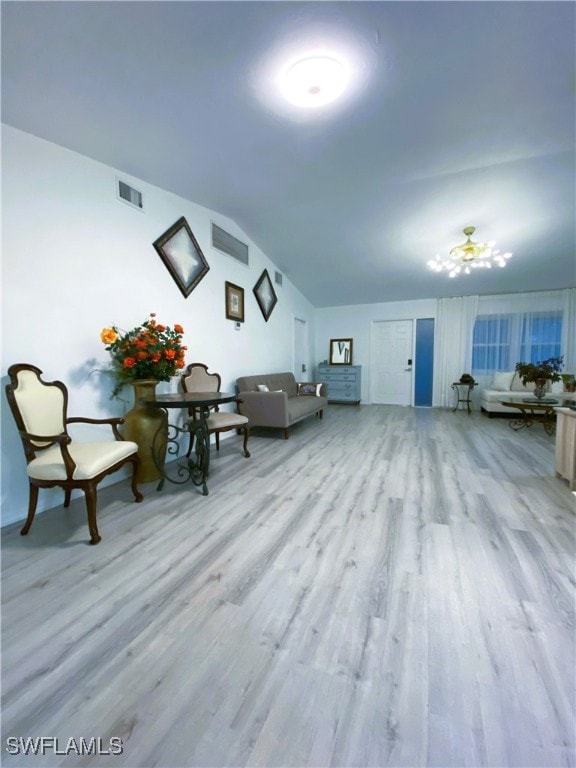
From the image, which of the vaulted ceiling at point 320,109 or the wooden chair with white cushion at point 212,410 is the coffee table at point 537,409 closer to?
the vaulted ceiling at point 320,109

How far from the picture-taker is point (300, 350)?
6.58 m

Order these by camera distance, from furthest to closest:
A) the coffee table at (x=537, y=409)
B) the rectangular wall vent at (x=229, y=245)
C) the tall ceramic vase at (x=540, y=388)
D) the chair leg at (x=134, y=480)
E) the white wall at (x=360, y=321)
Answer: the white wall at (x=360, y=321) → the tall ceramic vase at (x=540, y=388) → the coffee table at (x=537, y=409) → the rectangular wall vent at (x=229, y=245) → the chair leg at (x=134, y=480)

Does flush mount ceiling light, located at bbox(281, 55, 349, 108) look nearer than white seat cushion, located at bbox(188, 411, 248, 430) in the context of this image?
Yes

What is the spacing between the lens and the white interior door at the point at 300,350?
A: 20.8 ft

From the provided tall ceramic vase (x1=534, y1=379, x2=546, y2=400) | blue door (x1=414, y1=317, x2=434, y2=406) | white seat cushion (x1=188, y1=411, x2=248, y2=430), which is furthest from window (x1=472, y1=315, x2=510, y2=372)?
white seat cushion (x1=188, y1=411, x2=248, y2=430)

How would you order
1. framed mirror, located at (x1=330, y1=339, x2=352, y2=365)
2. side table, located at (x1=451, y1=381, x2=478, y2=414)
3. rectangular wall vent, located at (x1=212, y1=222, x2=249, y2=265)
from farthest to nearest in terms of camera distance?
framed mirror, located at (x1=330, y1=339, x2=352, y2=365) < side table, located at (x1=451, y1=381, x2=478, y2=414) < rectangular wall vent, located at (x1=212, y1=222, x2=249, y2=265)

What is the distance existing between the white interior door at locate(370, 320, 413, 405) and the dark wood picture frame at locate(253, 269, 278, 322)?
2924 millimetres

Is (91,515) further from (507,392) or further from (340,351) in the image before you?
(507,392)

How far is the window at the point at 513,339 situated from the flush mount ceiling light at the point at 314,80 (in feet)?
18.5

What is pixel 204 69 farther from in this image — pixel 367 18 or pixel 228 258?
pixel 228 258

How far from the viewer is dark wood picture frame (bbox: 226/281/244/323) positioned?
13.1 ft

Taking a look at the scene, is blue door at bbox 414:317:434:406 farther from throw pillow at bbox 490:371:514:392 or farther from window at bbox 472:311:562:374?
throw pillow at bbox 490:371:514:392
